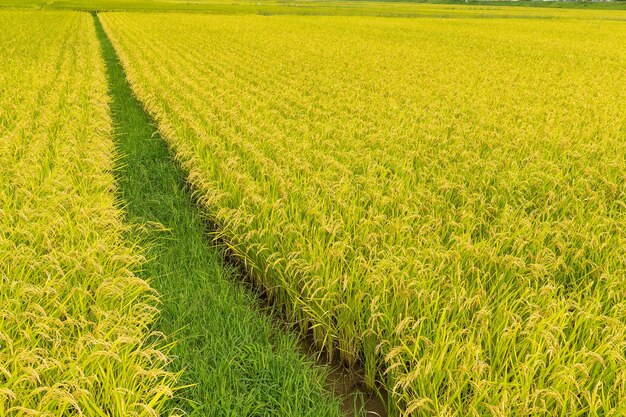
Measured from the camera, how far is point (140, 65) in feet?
42.9

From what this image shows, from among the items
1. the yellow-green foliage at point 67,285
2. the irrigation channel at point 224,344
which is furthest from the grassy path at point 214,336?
the yellow-green foliage at point 67,285

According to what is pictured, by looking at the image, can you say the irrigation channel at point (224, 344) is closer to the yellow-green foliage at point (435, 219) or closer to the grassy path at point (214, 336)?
the grassy path at point (214, 336)

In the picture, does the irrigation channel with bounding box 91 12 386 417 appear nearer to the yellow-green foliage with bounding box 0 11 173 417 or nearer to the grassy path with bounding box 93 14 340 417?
the grassy path with bounding box 93 14 340 417

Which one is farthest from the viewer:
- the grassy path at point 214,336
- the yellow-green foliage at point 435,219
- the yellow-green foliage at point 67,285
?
the grassy path at point 214,336

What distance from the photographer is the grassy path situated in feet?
8.40

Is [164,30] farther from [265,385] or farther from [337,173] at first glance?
[265,385]

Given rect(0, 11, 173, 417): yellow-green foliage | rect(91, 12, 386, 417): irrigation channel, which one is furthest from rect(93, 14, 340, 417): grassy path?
rect(0, 11, 173, 417): yellow-green foliage

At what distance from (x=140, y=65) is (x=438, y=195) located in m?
11.1

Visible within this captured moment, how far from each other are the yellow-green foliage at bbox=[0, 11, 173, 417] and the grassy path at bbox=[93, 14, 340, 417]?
194mm

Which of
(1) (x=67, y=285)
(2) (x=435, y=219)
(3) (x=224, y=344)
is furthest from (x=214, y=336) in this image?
(2) (x=435, y=219)

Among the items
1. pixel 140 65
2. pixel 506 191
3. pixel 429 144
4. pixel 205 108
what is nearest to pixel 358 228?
pixel 506 191

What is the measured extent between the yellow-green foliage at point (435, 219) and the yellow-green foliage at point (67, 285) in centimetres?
103

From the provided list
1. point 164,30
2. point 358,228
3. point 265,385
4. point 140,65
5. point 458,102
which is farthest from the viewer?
point 164,30

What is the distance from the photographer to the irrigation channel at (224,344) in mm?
2570
